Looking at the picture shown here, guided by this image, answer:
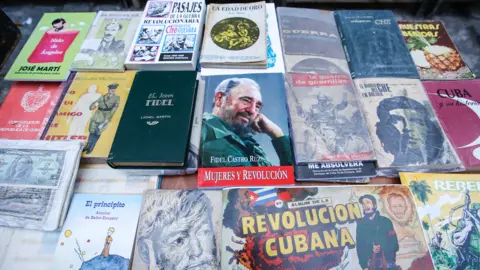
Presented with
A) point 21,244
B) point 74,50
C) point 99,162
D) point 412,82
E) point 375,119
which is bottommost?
point 21,244

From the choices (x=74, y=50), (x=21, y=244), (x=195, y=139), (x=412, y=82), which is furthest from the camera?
(x=74, y=50)

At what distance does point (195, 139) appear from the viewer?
1029 mm

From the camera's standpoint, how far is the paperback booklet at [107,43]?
1232mm

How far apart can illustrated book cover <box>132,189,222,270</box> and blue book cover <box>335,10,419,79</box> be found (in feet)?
2.67

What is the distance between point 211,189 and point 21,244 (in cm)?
62

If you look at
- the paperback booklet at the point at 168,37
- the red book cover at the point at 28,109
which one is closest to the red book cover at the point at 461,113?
the paperback booklet at the point at 168,37

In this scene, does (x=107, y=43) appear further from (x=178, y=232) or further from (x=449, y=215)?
(x=449, y=215)

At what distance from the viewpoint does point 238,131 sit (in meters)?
1.04

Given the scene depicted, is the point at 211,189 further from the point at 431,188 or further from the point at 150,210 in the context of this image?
the point at 431,188

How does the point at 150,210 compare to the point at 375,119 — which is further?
the point at 375,119

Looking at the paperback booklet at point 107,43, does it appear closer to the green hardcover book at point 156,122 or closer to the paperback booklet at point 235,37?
the green hardcover book at point 156,122

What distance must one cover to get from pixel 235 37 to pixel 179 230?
0.85 meters

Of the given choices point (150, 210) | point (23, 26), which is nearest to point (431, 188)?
point (150, 210)

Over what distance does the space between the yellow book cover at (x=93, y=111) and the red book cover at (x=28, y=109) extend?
0.05 meters
